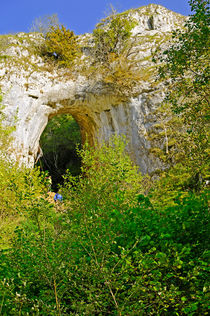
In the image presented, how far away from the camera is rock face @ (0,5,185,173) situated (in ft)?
42.9

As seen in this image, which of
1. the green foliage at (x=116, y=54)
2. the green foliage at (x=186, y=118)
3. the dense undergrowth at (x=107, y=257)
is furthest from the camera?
the green foliage at (x=116, y=54)

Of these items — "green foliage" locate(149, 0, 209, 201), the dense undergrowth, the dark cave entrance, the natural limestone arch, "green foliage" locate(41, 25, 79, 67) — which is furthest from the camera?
the dark cave entrance

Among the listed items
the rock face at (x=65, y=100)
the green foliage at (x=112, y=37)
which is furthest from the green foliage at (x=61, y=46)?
the green foliage at (x=112, y=37)

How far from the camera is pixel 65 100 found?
1434 centimetres

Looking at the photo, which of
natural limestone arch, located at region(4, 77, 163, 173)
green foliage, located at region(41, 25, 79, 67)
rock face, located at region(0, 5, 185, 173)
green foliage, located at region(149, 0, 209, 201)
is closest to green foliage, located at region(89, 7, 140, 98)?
rock face, located at region(0, 5, 185, 173)

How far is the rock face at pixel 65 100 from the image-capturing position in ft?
42.9

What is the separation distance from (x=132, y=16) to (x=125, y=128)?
305 inches

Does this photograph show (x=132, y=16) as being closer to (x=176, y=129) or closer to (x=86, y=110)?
(x=86, y=110)

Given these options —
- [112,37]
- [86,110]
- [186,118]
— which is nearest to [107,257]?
[186,118]

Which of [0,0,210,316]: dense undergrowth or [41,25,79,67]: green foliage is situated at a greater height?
[41,25,79,67]: green foliage

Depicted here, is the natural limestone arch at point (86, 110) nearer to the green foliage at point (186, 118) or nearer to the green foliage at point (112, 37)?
the green foliage at point (186, 118)

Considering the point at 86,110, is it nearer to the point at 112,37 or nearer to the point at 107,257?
the point at 112,37

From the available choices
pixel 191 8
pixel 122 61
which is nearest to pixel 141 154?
pixel 122 61

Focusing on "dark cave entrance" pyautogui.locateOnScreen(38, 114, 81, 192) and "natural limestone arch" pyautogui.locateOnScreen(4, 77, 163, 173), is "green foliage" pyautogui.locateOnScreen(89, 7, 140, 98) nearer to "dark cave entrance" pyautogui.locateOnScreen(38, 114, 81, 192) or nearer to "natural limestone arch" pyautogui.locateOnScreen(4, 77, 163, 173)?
"natural limestone arch" pyautogui.locateOnScreen(4, 77, 163, 173)
